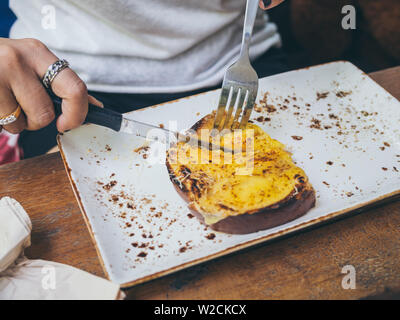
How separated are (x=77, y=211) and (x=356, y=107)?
132 cm

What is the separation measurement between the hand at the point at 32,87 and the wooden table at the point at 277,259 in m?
0.30

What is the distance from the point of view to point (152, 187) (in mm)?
1348

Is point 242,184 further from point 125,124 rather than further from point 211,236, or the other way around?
point 125,124

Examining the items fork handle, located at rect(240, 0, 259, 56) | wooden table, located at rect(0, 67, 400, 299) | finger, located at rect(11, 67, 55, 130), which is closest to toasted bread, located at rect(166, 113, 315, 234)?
wooden table, located at rect(0, 67, 400, 299)

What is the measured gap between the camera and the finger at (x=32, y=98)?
1199 mm

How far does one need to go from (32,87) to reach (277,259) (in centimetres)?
99

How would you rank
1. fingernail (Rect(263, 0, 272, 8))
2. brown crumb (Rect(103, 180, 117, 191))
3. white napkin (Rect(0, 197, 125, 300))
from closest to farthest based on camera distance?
white napkin (Rect(0, 197, 125, 300)) → brown crumb (Rect(103, 180, 117, 191)) → fingernail (Rect(263, 0, 272, 8))

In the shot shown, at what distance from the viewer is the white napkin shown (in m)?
1.01

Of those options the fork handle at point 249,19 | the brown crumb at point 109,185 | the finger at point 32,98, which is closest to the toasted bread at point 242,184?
the brown crumb at point 109,185

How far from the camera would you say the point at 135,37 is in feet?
5.32

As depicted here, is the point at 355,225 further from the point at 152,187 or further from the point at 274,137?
the point at 152,187

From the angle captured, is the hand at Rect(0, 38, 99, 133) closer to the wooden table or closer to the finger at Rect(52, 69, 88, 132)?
the finger at Rect(52, 69, 88, 132)

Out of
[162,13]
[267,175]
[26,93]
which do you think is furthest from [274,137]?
[26,93]

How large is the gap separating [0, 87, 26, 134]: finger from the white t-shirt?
1.47 feet
